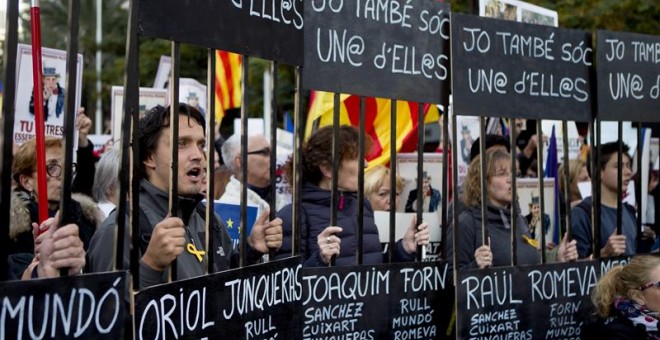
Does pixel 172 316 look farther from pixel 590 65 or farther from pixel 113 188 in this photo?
pixel 590 65

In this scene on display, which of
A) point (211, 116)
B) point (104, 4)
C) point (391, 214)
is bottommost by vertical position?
point (391, 214)

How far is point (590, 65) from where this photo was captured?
6.20 metres

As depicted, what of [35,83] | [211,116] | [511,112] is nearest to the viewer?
[35,83]

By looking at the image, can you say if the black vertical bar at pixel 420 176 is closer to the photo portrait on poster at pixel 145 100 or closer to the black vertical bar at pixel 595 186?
the black vertical bar at pixel 595 186

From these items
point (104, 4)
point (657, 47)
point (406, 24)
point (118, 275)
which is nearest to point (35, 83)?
point (118, 275)

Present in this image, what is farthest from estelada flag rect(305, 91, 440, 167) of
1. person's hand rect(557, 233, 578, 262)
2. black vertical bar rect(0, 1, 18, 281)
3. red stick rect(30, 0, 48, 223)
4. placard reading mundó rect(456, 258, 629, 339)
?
black vertical bar rect(0, 1, 18, 281)

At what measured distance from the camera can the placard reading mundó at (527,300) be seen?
5.36 metres

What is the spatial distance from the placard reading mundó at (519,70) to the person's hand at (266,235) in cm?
145

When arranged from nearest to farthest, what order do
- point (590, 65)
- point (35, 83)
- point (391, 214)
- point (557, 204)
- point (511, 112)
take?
point (35, 83), point (391, 214), point (511, 112), point (590, 65), point (557, 204)

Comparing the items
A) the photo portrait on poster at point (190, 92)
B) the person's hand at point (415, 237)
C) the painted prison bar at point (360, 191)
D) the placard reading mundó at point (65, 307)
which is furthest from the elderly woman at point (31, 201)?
the photo portrait on poster at point (190, 92)

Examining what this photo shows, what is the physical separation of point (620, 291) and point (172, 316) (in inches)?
94.3

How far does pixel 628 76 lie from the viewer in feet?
20.9

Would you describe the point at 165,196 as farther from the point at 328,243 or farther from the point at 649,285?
the point at 649,285

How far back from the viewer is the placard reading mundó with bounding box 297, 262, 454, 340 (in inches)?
185
